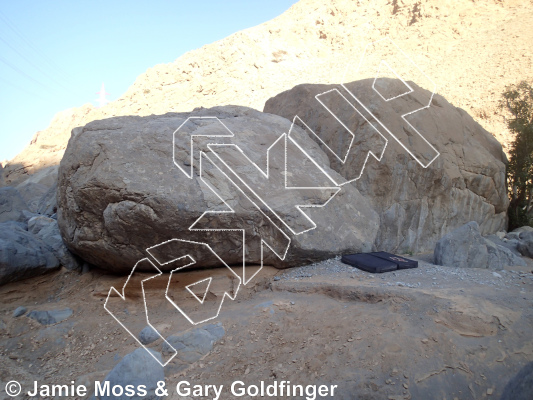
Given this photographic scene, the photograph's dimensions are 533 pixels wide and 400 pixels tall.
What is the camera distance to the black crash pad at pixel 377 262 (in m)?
3.60

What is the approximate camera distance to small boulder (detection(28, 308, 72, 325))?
3.48m

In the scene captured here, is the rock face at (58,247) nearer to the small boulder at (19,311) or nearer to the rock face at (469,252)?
the small boulder at (19,311)

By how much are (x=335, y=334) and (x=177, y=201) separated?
Result: 5.91 ft

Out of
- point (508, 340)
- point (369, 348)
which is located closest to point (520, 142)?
point (508, 340)

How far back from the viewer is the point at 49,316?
3.53 metres

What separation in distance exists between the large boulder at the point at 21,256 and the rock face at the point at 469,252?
13.4ft

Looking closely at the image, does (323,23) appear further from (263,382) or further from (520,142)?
(263,382)

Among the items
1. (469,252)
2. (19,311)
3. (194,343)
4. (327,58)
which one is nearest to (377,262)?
(469,252)

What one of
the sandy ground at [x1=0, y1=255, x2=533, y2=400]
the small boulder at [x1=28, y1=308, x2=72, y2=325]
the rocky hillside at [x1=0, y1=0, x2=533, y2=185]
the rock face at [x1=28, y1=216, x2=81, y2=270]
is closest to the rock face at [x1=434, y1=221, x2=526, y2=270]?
the sandy ground at [x1=0, y1=255, x2=533, y2=400]

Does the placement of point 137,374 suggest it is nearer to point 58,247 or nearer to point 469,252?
point 58,247

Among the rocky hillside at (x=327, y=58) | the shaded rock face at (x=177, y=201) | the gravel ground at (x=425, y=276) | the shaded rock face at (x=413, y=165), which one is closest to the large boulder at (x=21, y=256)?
the shaded rock face at (x=177, y=201)

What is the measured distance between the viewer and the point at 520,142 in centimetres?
724

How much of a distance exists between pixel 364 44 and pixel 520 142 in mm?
17183

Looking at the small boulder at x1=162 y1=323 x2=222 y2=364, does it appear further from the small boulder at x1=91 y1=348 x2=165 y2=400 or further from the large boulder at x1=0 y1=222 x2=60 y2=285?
the large boulder at x1=0 y1=222 x2=60 y2=285
